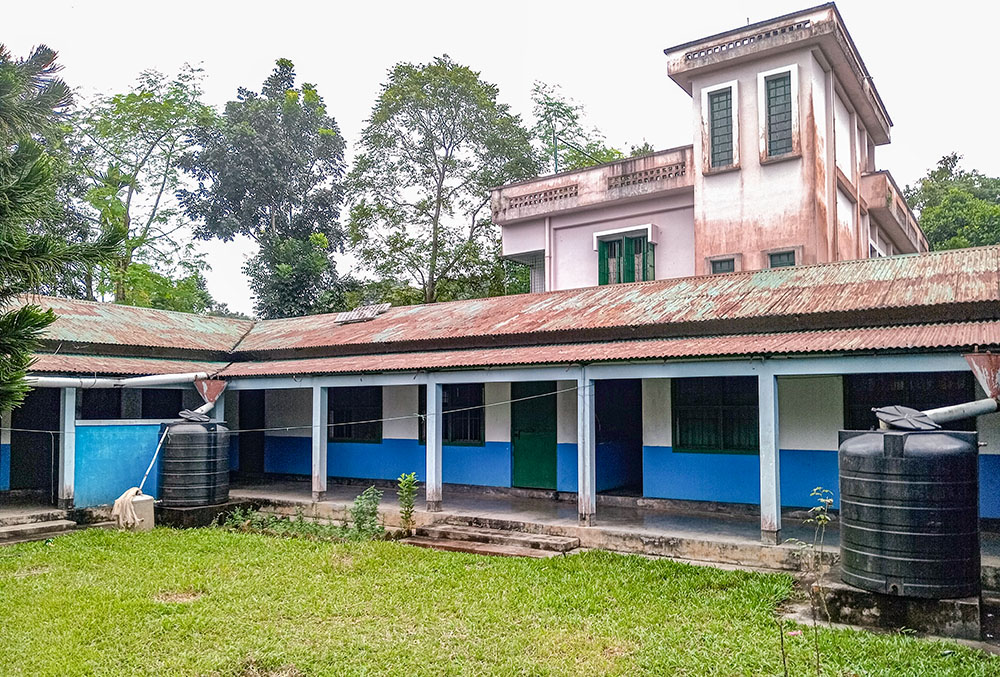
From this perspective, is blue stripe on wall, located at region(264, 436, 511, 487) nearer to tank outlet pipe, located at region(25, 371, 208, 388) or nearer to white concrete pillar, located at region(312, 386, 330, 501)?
white concrete pillar, located at region(312, 386, 330, 501)

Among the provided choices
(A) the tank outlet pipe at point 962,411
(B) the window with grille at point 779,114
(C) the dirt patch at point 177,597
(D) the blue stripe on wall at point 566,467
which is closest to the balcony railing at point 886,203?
(B) the window with grille at point 779,114

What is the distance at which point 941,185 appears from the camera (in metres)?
34.4

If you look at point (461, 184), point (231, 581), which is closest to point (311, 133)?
point (461, 184)

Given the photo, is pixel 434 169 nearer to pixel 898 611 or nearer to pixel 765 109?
pixel 765 109

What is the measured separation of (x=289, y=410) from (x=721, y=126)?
11046 mm

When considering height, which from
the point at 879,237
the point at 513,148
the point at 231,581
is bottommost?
the point at 231,581

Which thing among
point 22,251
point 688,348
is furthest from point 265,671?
point 688,348

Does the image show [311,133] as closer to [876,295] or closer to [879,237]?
[879,237]

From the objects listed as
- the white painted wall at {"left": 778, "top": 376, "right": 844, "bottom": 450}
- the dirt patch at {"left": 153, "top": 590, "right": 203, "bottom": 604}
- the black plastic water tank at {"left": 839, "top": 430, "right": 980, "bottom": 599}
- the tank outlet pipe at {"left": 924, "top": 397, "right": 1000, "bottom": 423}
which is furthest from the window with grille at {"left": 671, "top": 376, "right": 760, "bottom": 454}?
the dirt patch at {"left": 153, "top": 590, "right": 203, "bottom": 604}

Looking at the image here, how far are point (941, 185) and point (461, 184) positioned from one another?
2245cm

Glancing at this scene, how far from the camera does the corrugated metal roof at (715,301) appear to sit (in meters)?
9.11

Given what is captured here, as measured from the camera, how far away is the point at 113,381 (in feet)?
38.8

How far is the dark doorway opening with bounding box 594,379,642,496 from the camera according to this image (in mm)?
12453

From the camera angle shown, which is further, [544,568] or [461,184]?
[461,184]
